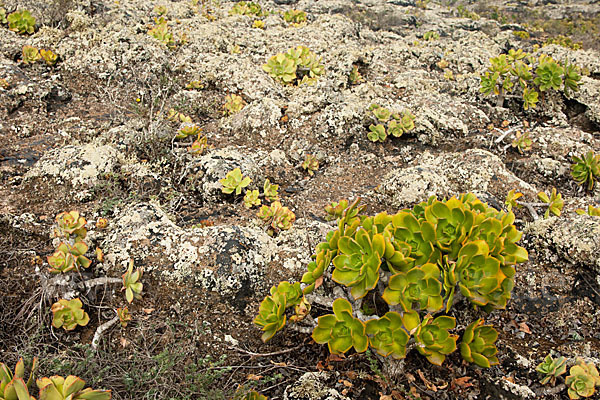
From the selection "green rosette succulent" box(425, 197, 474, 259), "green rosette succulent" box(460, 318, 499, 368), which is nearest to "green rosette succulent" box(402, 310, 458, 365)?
"green rosette succulent" box(460, 318, 499, 368)

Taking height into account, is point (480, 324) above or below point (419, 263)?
below

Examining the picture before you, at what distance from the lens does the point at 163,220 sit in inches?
109

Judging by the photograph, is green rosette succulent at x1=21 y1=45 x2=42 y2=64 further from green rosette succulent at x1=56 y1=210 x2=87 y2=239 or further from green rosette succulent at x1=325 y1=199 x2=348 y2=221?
green rosette succulent at x1=325 y1=199 x2=348 y2=221

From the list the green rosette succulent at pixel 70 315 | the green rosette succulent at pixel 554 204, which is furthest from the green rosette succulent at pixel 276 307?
the green rosette succulent at pixel 554 204

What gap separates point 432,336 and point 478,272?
0.39m

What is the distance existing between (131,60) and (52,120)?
48.8 inches

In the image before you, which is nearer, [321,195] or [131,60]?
[321,195]

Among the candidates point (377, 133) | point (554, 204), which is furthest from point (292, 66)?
point (554, 204)

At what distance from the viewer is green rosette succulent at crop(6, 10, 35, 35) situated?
16.3 ft

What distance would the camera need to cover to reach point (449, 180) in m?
3.59

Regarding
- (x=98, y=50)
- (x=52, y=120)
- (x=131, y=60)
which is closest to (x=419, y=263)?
(x=52, y=120)

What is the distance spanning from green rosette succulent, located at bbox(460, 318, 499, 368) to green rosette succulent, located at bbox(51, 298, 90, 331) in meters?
2.00

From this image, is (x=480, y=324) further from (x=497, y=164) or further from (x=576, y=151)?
(x=576, y=151)

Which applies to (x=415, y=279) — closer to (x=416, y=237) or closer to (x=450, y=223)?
(x=416, y=237)
